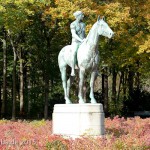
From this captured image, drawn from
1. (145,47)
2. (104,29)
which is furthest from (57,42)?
(104,29)

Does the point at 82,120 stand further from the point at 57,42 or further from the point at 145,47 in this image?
the point at 57,42

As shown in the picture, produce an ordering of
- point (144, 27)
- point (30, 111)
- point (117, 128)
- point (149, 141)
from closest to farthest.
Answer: point (149, 141) < point (117, 128) < point (144, 27) < point (30, 111)

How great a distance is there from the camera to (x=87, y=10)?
23.0m

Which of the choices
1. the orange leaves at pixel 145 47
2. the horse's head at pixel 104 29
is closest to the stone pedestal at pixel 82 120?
the horse's head at pixel 104 29

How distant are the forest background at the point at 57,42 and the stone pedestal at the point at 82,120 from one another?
23.8ft

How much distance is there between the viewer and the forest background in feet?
76.1

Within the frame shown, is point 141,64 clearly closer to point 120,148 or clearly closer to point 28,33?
point 28,33

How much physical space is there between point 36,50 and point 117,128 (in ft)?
54.2

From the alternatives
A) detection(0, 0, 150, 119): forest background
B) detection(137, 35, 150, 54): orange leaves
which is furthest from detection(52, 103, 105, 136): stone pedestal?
detection(137, 35, 150, 54): orange leaves

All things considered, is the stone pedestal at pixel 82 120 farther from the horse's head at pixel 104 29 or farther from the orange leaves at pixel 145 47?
the orange leaves at pixel 145 47

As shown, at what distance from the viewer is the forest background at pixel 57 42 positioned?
23188 millimetres

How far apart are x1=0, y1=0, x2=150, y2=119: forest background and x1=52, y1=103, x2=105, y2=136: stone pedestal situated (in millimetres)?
7244

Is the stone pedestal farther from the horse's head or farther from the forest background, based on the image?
the forest background

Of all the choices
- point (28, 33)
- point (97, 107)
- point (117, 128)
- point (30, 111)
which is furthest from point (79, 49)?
point (30, 111)
